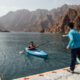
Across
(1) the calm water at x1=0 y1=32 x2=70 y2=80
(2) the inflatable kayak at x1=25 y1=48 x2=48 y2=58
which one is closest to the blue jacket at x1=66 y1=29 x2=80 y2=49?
(1) the calm water at x1=0 y1=32 x2=70 y2=80

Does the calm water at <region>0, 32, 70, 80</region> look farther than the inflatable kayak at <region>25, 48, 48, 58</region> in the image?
No

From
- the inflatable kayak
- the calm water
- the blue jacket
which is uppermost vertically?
the blue jacket

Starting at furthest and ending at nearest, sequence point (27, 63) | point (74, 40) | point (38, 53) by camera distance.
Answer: point (38, 53) → point (27, 63) → point (74, 40)

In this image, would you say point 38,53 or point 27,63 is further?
point 38,53

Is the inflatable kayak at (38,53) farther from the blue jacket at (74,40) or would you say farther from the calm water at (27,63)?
the blue jacket at (74,40)

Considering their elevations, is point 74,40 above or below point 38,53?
above

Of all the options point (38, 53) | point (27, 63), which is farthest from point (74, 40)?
point (38, 53)

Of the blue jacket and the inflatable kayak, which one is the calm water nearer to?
the inflatable kayak

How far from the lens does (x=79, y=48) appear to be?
8523 millimetres

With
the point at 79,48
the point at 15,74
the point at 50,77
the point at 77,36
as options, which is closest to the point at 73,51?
the point at 79,48

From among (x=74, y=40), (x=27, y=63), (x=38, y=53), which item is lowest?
(x=27, y=63)

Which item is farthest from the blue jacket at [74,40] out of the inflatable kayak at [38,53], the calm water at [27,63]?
the inflatable kayak at [38,53]

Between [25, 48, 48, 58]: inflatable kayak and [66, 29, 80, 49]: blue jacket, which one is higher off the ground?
[66, 29, 80, 49]: blue jacket

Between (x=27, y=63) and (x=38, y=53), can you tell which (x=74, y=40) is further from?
(x=38, y=53)
